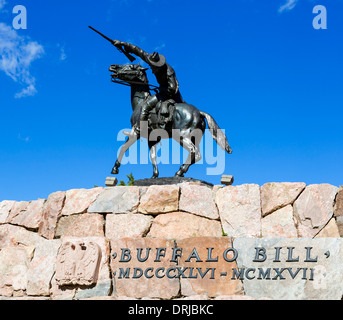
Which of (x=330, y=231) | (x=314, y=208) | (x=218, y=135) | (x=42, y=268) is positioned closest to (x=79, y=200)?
(x=42, y=268)

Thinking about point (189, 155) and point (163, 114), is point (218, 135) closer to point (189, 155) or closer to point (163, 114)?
point (189, 155)

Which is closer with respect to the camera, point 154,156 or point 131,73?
point 154,156

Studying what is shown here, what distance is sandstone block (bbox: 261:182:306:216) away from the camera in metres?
7.99

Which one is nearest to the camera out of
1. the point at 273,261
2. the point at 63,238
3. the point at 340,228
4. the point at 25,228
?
the point at 273,261

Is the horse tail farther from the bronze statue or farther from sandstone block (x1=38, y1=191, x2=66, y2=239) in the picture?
sandstone block (x1=38, y1=191, x2=66, y2=239)

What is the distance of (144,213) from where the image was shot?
8.39 m

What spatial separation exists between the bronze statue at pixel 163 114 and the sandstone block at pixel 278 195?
1470 millimetres

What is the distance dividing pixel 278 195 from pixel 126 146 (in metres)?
3.27

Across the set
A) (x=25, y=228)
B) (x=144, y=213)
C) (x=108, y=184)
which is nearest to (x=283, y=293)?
(x=144, y=213)

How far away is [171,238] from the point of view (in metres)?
7.76

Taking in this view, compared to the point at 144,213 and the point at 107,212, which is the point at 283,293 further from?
the point at 107,212

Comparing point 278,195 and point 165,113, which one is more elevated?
point 165,113
